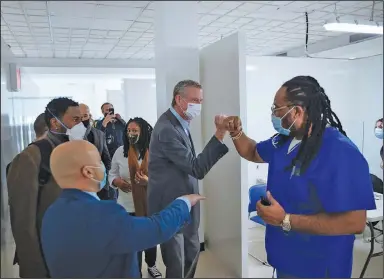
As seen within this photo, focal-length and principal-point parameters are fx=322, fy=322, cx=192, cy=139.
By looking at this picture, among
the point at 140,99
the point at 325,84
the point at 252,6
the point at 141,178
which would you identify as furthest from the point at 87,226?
the point at 325,84

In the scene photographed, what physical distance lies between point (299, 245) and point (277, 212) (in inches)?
8.5

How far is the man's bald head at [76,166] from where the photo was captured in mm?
1021

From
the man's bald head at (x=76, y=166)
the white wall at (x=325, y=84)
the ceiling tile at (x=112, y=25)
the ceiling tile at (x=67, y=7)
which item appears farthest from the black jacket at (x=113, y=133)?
the white wall at (x=325, y=84)

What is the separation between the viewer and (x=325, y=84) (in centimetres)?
374

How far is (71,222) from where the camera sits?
3.25 ft

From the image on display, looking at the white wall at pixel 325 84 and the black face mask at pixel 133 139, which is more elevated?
the white wall at pixel 325 84

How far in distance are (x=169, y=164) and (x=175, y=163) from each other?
0.21 feet

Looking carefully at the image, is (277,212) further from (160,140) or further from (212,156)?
(160,140)

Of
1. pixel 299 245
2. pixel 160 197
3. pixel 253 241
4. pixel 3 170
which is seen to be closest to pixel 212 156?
pixel 160 197

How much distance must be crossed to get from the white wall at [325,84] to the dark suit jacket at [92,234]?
2606 millimetres

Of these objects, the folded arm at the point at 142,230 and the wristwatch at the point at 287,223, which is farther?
the wristwatch at the point at 287,223

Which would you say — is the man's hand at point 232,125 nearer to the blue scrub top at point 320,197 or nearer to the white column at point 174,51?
the blue scrub top at point 320,197

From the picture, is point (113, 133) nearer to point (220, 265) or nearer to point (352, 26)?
point (220, 265)

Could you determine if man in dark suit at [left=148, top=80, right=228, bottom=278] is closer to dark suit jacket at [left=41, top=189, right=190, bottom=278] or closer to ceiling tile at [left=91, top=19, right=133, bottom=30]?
dark suit jacket at [left=41, top=189, right=190, bottom=278]
